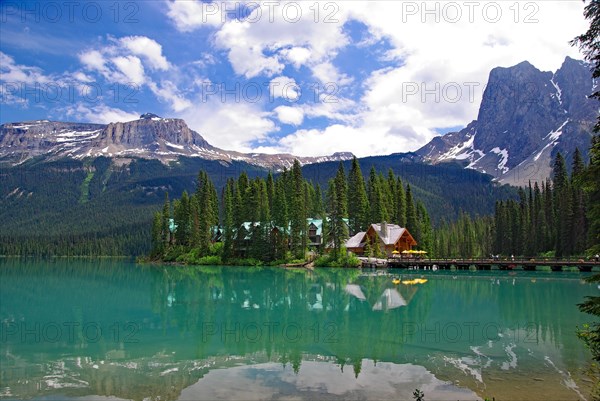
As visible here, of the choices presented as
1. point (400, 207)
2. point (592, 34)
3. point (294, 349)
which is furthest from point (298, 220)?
point (592, 34)

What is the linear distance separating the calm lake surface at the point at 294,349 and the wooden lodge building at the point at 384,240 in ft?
155

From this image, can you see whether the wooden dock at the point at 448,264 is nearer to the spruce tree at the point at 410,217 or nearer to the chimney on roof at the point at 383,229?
the chimney on roof at the point at 383,229

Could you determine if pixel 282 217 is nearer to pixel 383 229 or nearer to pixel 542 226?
pixel 383 229

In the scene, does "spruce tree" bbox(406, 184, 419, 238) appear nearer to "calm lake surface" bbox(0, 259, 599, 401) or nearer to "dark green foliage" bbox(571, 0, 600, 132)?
"calm lake surface" bbox(0, 259, 599, 401)

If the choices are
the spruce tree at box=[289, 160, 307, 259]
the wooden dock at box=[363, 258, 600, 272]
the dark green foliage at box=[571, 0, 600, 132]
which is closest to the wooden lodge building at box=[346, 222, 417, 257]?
the wooden dock at box=[363, 258, 600, 272]

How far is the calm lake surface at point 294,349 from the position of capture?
14188mm

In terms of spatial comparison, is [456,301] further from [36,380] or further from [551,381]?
[36,380]

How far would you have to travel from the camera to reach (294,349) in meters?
19.2

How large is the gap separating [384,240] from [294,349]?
67.5 meters

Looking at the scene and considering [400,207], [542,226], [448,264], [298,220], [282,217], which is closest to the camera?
[448,264]

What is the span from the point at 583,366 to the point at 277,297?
25.2m

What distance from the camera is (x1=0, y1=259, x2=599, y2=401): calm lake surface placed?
14.2 metres

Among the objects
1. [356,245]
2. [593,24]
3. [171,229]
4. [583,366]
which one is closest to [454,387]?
[583,366]

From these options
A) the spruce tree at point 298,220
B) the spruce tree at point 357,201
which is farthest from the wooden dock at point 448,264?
the spruce tree at point 357,201
